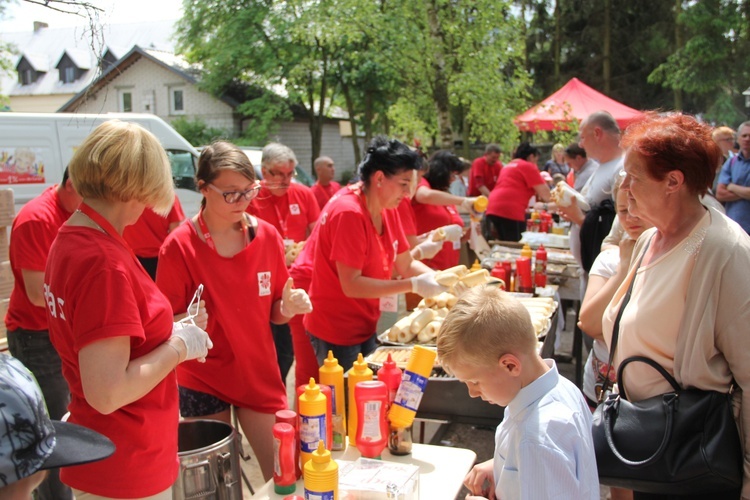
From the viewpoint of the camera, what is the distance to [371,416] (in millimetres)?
2273

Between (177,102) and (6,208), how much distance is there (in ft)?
86.5

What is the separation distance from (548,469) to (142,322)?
1206 mm

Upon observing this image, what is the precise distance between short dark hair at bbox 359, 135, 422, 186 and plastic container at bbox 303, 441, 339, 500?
1.81 meters

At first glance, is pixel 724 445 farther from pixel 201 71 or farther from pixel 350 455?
pixel 201 71

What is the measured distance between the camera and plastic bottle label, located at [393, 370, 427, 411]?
2.31m

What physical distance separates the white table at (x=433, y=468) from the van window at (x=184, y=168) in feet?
26.2

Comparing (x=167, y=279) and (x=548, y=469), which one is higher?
(x=167, y=279)

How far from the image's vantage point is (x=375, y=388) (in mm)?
2250

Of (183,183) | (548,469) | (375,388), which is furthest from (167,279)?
(183,183)

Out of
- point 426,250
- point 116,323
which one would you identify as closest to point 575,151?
point 426,250

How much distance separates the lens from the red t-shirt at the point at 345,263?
3.21 metres

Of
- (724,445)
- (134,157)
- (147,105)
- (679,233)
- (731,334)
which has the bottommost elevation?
(724,445)

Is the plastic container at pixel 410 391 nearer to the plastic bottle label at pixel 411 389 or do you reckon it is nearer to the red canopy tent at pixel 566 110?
the plastic bottle label at pixel 411 389

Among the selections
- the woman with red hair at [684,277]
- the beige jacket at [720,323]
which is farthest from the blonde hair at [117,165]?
the beige jacket at [720,323]
